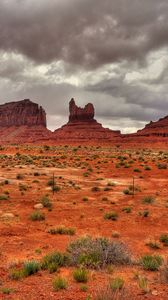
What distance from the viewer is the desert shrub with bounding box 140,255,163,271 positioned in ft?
37.2

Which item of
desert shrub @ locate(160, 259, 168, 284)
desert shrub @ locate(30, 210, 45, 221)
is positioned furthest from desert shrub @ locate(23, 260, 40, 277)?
desert shrub @ locate(30, 210, 45, 221)

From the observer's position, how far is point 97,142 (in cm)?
14738

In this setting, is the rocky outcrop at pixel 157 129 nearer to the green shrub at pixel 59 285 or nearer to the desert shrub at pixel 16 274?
the desert shrub at pixel 16 274

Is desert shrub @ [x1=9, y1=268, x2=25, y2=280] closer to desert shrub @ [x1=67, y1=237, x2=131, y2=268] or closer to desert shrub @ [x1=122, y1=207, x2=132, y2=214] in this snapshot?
desert shrub @ [x1=67, y1=237, x2=131, y2=268]

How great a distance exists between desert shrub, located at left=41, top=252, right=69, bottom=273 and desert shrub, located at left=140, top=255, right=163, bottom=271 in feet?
7.63

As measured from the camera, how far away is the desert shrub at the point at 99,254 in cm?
1141

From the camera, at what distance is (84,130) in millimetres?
180125

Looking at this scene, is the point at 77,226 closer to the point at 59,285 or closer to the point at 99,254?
the point at 99,254

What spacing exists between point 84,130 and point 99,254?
554 feet

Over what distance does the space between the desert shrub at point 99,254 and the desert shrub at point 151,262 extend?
50cm

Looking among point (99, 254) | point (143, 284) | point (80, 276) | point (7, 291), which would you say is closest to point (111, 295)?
point (143, 284)

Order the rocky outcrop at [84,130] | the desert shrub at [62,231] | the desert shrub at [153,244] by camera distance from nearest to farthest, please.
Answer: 1. the desert shrub at [153,244]
2. the desert shrub at [62,231]
3. the rocky outcrop at [84,130]

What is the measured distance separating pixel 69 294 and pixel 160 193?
20687 mm

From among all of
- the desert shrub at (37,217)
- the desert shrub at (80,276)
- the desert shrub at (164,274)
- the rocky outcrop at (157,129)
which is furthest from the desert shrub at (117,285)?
the rocky outcrop at (157,129)
